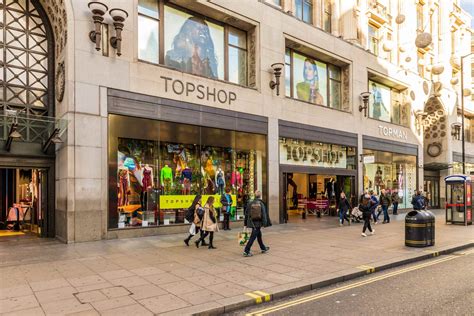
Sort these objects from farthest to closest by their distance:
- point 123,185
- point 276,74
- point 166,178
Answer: point 276,74 < point 166,178 < point 123,185

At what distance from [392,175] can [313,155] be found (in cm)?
904

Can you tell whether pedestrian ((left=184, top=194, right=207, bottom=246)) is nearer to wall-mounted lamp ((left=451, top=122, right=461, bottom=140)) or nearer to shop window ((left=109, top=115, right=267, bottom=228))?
shop window ((left=109, top=115, right=267, bottom=228))

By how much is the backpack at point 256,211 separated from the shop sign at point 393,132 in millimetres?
17317

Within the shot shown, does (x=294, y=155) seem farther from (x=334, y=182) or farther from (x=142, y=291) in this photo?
(x=142, y=291)

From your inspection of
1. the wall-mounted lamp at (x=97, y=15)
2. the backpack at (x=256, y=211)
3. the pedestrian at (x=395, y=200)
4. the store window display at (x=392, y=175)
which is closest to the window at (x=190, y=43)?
the wall-mounted lamp at (x=97, y=15)

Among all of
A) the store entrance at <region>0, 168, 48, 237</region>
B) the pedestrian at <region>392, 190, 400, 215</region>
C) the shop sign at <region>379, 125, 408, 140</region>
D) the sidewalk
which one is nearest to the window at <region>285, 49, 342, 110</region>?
the shop sign at <region>379, 125, 408, 140</region>

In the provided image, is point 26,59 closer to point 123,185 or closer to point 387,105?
point 123,185

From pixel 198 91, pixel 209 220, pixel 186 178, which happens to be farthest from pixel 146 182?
pixel 198 91

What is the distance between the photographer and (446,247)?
11.1 meters

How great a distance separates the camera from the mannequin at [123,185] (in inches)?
505

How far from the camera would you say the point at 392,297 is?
A: 6.37m

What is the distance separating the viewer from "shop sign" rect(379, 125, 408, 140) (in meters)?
24.5

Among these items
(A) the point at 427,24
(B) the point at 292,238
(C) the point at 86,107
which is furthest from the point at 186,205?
(A) the point at 427,24

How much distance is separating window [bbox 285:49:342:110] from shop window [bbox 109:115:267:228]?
425cm
